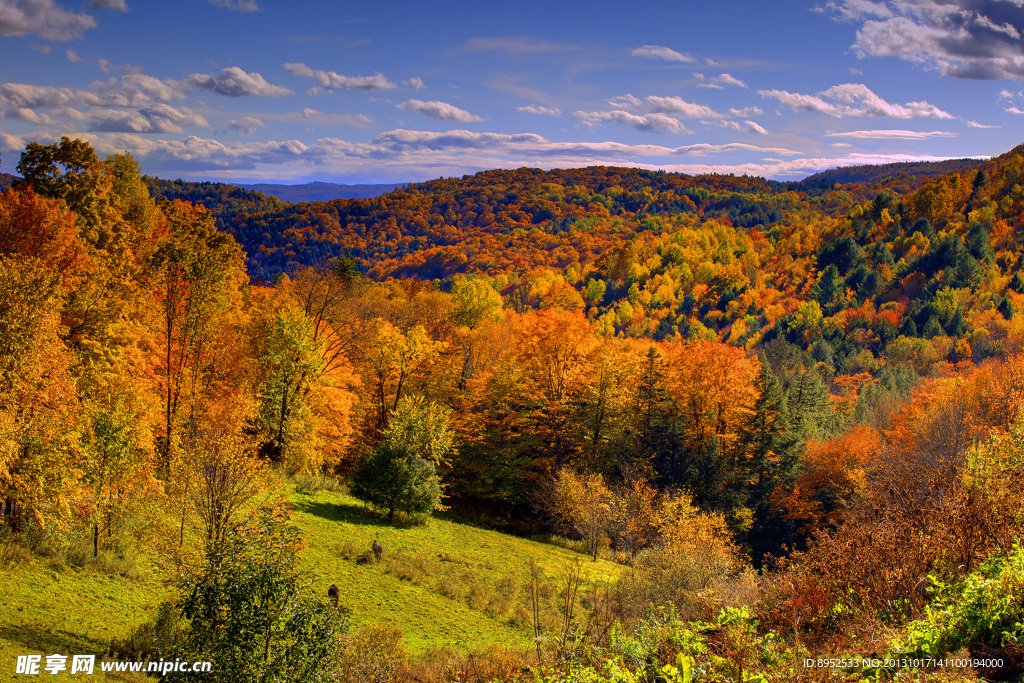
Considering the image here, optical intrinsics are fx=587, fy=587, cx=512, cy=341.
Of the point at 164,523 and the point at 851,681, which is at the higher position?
the point at 851,681

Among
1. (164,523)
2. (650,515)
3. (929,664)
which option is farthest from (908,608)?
(650,515)

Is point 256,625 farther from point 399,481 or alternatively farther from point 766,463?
point 766,463

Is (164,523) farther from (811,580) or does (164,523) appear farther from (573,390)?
(573,390)

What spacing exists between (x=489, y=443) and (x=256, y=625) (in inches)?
1173

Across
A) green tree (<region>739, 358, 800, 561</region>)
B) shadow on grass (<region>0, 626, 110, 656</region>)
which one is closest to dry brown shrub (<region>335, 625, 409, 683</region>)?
shadow on grass (<region>0, 626, 110, 656</region>)

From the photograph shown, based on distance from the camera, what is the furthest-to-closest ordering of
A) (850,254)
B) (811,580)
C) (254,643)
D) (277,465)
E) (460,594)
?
(850,254), (277,465), (460,594), (811,580), (254,643)

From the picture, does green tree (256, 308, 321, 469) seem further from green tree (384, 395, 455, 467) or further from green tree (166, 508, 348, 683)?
green tree (166, 508, 348, 683)

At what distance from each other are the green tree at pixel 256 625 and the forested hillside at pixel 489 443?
2.7 inches

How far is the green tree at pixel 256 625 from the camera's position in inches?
370

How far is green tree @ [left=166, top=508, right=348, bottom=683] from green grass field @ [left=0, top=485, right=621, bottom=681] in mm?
822

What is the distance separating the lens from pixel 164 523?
16.4 m

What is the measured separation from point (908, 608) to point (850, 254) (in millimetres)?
154967

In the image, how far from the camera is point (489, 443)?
39.2 m

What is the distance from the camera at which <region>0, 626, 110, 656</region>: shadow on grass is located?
42.0 ft
